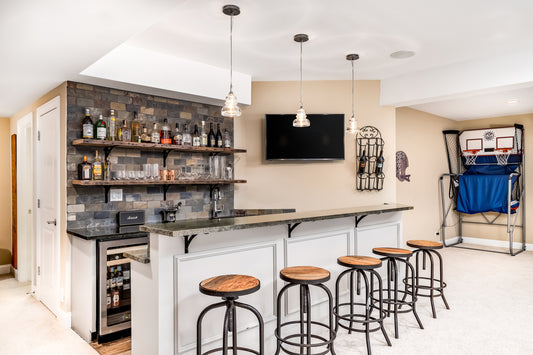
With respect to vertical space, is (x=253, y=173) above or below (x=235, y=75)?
below

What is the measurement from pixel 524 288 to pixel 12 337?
17.8 feet

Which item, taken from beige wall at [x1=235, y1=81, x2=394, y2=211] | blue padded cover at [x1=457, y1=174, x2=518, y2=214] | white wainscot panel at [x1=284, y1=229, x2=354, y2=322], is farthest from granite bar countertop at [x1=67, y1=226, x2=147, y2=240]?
blue padded cover at [x1=457, y1=174, x2=518, y2=214]

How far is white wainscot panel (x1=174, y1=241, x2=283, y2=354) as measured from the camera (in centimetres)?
232

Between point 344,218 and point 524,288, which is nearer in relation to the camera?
point 344,218

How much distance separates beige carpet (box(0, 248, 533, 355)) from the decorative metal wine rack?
5.02ft

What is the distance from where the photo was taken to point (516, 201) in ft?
21.4

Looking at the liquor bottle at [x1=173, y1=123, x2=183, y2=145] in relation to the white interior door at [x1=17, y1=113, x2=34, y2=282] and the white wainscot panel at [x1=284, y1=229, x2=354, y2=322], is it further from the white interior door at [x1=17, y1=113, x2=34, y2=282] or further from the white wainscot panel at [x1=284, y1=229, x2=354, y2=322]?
the white interior door at [x1=17, y1=113, x2=34, y2=282]

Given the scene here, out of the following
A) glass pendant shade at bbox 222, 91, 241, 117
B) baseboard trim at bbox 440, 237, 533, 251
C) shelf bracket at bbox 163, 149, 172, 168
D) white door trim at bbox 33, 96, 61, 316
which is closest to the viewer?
glass pendant shade at bbox 222, 91, 241, 117

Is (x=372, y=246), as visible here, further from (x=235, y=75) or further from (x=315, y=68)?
(x=235, y=75)

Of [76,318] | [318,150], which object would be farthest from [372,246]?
[76,318]

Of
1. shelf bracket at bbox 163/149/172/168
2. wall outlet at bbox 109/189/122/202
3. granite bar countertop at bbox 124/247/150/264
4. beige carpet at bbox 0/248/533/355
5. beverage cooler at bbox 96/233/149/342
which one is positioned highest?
shelf bracket at bbox 163/149/172/168

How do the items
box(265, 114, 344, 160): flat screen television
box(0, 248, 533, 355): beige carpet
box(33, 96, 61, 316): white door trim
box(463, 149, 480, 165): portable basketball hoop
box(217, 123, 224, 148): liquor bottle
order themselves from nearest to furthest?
1. box(0, 248, 533, 355): beige carpet
2. box(33, 96, 61, 316): white door trim
3. box(217, 123, 224, 148): liquor bottle
4. box(265, 114, 344, 160): flat screen television
5. box(463, 149, 480, 165): portable basketball hoop

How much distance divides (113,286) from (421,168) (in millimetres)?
5438

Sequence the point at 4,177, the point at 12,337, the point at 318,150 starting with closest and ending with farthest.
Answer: the point at 12,337, the point at 318,150, the point at 4,177
